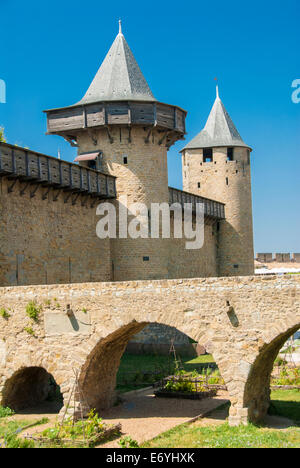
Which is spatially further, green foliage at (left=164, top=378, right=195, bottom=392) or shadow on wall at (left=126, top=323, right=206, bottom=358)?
shadow on wall at (left=126, top=323, right=206, bottom=358)

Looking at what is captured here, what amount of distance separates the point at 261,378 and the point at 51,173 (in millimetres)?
10982

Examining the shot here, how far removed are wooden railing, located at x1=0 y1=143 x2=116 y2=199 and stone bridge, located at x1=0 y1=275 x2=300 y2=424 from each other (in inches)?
214

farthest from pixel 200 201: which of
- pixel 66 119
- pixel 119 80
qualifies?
pixel 66 119

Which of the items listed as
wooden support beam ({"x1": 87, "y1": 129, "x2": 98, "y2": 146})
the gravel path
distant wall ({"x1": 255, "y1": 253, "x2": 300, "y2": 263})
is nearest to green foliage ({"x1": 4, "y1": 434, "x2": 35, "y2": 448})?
the gravel path

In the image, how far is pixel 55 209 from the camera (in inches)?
858

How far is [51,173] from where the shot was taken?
21109mm

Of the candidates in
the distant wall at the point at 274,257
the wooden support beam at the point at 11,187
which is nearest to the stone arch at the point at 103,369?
the wooden support beam at the point at 11,187

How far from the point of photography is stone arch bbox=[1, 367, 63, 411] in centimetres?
1555

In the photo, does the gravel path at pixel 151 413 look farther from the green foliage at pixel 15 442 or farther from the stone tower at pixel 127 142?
the stone tower at pixel 127 142

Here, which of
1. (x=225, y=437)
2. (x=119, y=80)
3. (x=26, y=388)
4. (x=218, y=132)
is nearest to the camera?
(x=225, y=437)

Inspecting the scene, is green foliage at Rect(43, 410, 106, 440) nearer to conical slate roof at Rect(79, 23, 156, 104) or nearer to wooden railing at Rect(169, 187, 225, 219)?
conical slate roof at Rect(79, 23, 156, 104)

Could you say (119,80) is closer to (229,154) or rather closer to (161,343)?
(229,154)

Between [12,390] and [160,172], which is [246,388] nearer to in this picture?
[12,390]
